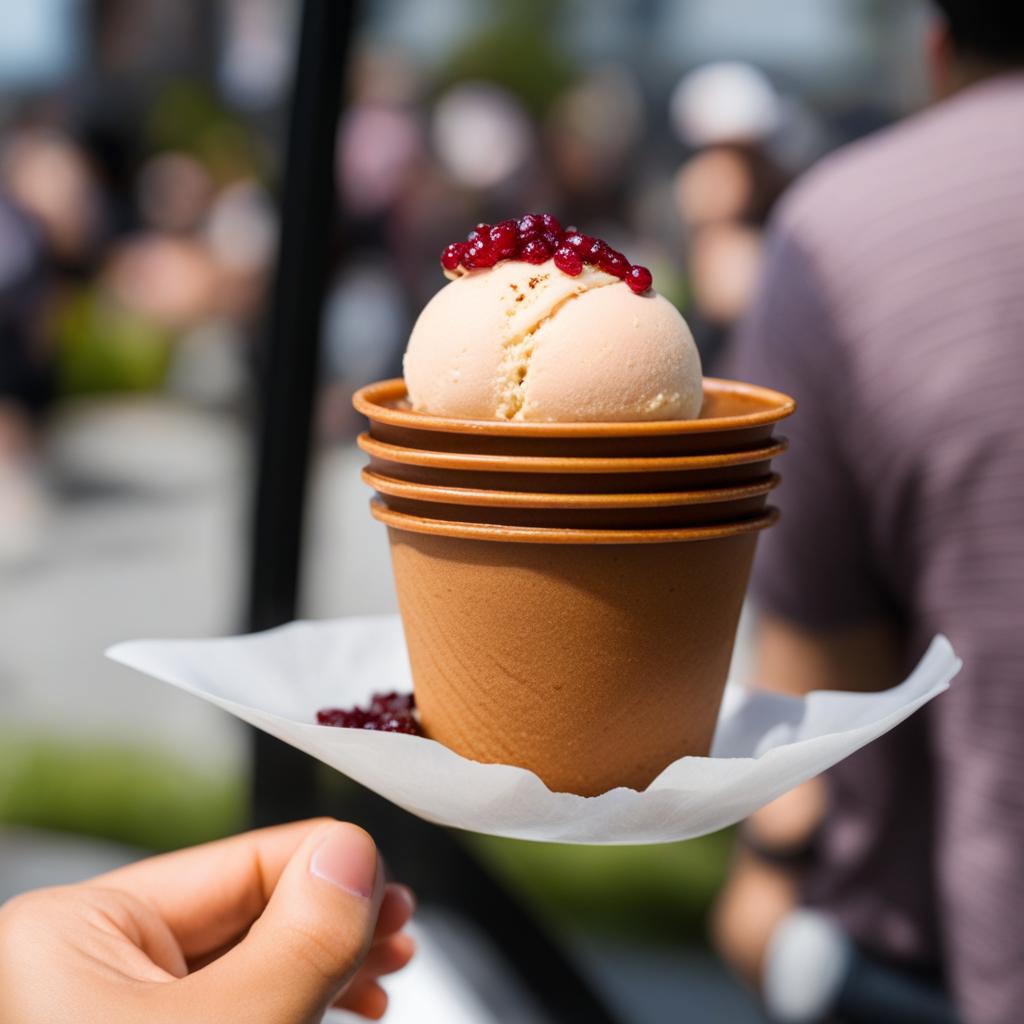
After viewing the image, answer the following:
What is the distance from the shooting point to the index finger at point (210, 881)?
105cm

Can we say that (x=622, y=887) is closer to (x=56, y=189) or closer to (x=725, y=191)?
(x=725, y=191)

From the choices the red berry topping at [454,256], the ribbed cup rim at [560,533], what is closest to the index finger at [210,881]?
the ribbed cup rim at [560,533]

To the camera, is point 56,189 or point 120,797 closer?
point 120,797

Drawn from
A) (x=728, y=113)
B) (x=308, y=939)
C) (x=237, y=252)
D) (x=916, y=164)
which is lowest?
(x=237, y=252)

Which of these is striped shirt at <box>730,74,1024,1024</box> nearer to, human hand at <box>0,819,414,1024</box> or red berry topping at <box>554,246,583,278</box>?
red berry topping at <box>554,246,583,278</box>

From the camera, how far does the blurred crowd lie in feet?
18.7

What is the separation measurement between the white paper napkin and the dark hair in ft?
3.35

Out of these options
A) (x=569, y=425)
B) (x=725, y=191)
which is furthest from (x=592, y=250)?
(x=725, y=191)

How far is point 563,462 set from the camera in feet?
2.77

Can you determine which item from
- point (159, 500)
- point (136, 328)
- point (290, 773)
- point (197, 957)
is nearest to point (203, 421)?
point (136, 328)

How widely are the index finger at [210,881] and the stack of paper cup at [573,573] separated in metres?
0.18

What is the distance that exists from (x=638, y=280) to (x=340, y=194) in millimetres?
4529

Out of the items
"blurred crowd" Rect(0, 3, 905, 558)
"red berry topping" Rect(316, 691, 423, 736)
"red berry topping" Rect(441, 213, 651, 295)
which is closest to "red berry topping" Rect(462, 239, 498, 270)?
"red berry topping" Rect(441, 213, 651, 295)

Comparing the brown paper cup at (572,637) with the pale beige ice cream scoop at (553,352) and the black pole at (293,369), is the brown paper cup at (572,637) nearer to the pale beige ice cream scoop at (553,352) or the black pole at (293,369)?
the pale beige ice cream scoop at (553,352)
